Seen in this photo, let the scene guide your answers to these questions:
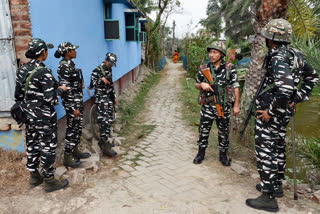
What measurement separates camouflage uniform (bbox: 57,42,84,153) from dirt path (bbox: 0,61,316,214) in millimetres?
744

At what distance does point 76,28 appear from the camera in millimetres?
5082

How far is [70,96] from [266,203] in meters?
3.12

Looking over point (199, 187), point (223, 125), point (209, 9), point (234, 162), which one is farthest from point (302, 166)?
point (209, 9)

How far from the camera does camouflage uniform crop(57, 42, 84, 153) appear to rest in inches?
151

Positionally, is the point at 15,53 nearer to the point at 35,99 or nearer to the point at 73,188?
the point at 35,99

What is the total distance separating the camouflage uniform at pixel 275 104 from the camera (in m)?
2.68

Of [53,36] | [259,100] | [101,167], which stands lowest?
[101,167]

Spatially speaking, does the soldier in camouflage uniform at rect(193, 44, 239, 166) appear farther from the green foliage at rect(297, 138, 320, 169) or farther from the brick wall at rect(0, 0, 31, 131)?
the brick wall at rect(0, 0, 31, 131)

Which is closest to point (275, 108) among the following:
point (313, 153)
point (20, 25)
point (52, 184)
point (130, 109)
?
point (313, 153)

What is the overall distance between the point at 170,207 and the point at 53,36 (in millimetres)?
3267

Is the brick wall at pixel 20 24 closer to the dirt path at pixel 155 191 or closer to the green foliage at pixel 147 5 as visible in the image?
the dirt path at pixel 155 191

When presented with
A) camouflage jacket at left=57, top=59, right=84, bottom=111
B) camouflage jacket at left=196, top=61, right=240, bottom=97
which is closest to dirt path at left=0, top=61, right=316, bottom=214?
camouflage jacket at left=57, top=59, right=84, bottom=111

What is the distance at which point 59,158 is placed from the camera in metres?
4.12

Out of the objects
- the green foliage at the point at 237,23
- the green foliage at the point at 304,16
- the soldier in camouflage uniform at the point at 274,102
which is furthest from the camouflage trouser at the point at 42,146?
the green foliage at the point at 237,23
